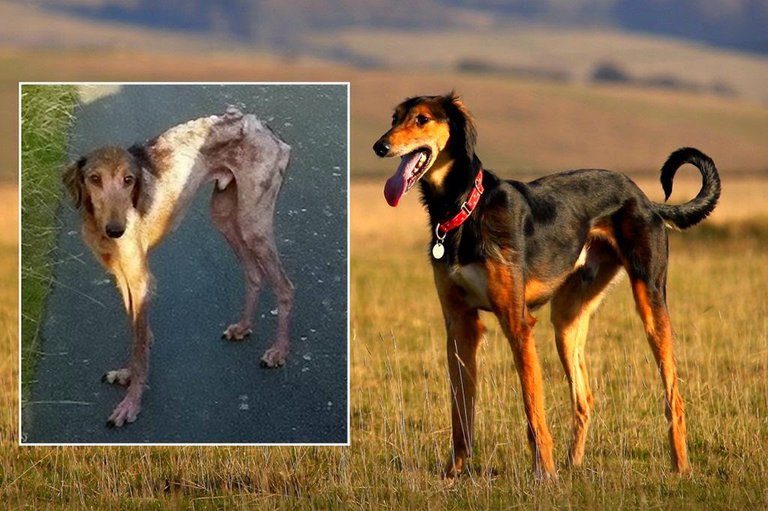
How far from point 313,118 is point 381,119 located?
93733 mm

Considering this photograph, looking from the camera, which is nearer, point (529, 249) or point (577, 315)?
point (529, 249)

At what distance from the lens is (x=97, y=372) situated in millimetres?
10383

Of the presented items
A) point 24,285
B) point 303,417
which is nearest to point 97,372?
point 24,285

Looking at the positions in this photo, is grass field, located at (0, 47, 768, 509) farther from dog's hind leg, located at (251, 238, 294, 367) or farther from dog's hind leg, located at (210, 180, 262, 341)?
dog's hind leg, located at (210, 180, 262, 341)

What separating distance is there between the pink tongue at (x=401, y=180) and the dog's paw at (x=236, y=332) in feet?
5.28

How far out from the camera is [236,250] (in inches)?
414

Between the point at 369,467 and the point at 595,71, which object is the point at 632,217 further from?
the point at 595,71

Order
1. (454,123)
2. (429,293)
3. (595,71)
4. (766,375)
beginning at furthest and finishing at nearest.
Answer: (595,71) < (429,293) < (766,375) < (454,123)

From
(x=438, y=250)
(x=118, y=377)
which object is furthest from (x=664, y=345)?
(x=118, y=377)

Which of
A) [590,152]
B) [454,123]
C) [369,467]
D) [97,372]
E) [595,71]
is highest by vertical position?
[595,71]

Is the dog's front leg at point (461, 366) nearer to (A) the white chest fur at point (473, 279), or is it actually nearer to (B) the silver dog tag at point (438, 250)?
(A) the white chest fur at point (473, 279)

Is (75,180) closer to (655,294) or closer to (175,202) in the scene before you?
(175,202)

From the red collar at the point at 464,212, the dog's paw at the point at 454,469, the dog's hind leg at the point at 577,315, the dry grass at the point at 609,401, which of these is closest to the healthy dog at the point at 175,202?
the red collar at the point at 464,212

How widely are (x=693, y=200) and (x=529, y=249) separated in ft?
6.98
